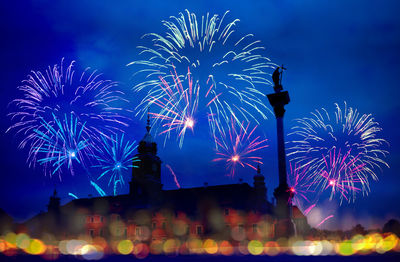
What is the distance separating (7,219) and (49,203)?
18.0 metres

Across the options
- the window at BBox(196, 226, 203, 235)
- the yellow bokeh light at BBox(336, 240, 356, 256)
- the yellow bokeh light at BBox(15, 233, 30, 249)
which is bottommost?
the yellow bokeh light at BBox(336, 240, 356, 256)

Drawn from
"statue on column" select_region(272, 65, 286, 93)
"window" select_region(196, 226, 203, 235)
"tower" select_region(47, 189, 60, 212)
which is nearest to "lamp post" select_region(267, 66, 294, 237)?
"statue on column" select_region(272, 65, 286, 93)

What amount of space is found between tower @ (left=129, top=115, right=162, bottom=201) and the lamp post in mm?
35429

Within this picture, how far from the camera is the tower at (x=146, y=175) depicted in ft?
202

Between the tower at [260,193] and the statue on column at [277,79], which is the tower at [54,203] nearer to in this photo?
the tower at [260,193]

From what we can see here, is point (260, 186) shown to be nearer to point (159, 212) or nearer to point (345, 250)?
point (159, 212)

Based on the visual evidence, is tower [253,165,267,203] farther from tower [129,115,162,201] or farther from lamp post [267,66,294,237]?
lamp post [267,66,294,237]

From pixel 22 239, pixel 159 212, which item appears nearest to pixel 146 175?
pixel 159 212

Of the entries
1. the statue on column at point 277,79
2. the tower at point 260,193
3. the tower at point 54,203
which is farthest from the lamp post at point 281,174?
the tower at point 54,203

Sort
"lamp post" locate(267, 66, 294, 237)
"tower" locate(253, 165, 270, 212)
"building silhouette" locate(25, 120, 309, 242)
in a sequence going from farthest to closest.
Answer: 1. "tower" locate(253, 165, 270, 212)
2. "building silhouette" locate(25, 120, 309, 242)
3. "lamp post" locate(267, 66, 294, 237)

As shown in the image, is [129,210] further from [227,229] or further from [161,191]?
[227,229]

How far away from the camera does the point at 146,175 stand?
61.5 m

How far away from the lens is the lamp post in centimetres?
2828

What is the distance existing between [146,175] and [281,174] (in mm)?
36147
